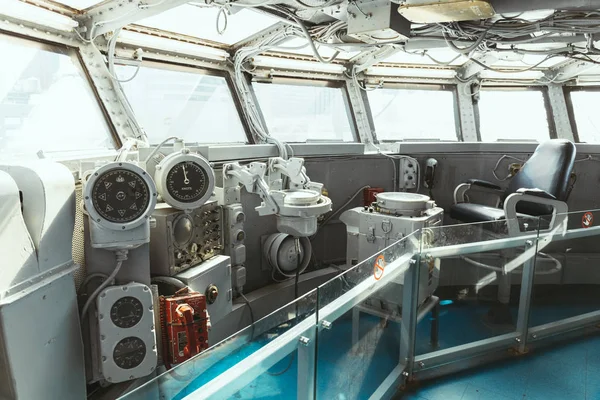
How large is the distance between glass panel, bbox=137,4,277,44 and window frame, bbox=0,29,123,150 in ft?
1.83

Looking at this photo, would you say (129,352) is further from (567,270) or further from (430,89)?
(430,89)

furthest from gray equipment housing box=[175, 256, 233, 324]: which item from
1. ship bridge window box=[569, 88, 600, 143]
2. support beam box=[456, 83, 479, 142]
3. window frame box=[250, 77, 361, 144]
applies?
ship bridge window box=[569, 88, 600, 143]

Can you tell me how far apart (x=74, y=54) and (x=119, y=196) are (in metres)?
1.60

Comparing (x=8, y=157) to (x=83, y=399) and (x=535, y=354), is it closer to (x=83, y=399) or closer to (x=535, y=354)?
(x=83, y=399)

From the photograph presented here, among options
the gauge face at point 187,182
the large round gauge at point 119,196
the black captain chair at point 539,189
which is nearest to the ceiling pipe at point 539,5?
the black captain chair at point 539,189

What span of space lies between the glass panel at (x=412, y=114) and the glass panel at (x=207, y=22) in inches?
72.6

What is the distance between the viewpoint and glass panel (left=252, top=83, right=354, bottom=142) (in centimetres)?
457

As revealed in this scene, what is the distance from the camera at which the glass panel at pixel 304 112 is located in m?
4.57

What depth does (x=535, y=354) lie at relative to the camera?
111 inches

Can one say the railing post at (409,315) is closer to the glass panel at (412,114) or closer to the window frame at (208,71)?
the window frame at (208,71)

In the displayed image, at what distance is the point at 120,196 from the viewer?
6.47 feet

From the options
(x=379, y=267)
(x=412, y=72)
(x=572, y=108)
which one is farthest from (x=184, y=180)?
(x=572, y=108)

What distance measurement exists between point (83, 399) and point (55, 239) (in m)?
0.76

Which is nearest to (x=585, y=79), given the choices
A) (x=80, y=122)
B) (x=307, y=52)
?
(x=307, y=52)
